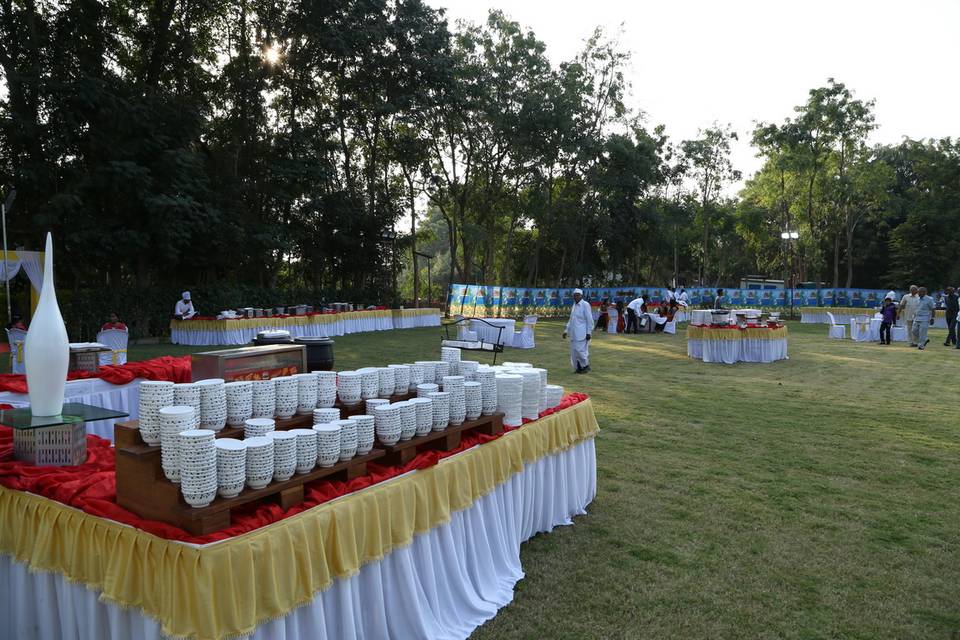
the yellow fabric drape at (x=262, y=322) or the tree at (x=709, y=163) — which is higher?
the tree at (x=709, y=163)

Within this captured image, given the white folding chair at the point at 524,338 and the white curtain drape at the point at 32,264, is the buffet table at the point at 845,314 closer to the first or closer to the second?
the white folding chair at the point at 524,338

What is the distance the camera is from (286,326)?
17203mm

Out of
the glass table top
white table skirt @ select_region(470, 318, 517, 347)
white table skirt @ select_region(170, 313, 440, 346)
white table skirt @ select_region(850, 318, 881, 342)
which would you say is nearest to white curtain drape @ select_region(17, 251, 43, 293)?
white table skirt @ select_region(170, 313, 440, 346)

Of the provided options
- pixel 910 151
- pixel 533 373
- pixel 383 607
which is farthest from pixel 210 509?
pixel 910 151

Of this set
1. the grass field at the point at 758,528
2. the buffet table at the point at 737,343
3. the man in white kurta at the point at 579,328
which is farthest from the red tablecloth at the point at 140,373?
the buffet table at the point at 737,343

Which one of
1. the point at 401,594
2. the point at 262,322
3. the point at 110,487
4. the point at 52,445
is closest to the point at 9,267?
the point at 262,322

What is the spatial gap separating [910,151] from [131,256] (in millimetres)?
48656

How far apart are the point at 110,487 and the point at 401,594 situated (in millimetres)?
1342

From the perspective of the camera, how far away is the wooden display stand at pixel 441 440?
288cm

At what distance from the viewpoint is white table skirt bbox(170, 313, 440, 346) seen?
52.6 ft

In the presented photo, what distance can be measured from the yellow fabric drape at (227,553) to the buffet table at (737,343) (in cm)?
1191

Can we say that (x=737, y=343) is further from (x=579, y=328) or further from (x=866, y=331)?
(x=866, y=331)

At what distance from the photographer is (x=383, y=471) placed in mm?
2748

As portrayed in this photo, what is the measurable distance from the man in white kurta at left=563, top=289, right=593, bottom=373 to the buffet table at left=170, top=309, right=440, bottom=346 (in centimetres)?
563
